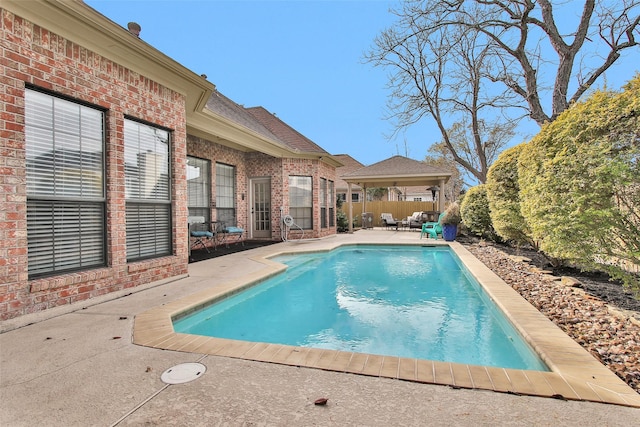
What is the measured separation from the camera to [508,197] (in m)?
7.32

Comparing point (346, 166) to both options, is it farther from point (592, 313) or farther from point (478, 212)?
point (592, 313)

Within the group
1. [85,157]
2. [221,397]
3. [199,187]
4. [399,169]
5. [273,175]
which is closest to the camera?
[221,397]

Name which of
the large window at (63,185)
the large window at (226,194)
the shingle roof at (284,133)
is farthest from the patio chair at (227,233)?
the large window at (63,185)

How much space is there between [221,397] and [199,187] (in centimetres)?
833

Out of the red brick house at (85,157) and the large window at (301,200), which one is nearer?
the red brick house at (85,157)

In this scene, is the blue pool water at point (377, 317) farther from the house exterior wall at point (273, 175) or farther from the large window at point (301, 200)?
the large window at point (301, 200)

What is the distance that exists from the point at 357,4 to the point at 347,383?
10.5 metres

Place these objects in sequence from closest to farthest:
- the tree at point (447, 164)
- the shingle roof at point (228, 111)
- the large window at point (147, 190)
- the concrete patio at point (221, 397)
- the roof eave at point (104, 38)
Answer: the concrete patio at point (221, 397)
the roof eave at point (104, 38)
the large window at point (147, 190)
the shingle roof at point (228, 111)
the tree at point (447, 164)

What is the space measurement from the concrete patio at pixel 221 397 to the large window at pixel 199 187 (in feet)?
22.0

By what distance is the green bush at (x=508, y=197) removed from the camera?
23.0 ft

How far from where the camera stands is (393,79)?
46.0 ft

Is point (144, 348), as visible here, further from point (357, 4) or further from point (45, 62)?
point (357, 4)

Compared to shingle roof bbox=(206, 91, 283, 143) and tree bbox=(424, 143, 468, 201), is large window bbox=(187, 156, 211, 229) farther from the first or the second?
tree bbox=(424, 143, 468, 201)

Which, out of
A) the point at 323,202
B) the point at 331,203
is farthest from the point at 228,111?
the point at 331,203
